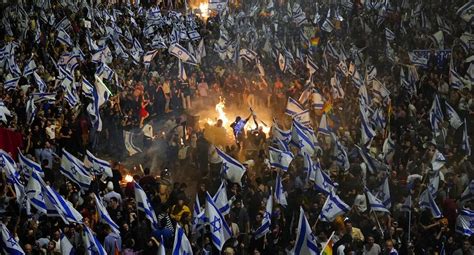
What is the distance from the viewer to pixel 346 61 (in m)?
25.5

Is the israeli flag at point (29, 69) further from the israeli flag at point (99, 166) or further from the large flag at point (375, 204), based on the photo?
the large flag at point (375, 204)

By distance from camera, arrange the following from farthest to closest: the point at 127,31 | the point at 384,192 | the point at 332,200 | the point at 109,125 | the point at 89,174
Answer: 1. the point at 127,31
2. the point at 109,125
3. the point at 89,174
4. the point at 384,192
5. the point at 332,200

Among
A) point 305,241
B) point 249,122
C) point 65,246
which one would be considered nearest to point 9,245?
point 65,246

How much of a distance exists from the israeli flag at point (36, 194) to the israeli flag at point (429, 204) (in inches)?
288

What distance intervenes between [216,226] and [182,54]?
13774 mm

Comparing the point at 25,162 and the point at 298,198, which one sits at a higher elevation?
the point at 25,162

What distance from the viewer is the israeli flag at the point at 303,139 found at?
15914 mm

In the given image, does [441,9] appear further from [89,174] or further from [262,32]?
[89,174]

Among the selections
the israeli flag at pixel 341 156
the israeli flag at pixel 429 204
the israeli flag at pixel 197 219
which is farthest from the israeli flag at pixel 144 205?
the israeli flag at pixel 429 204

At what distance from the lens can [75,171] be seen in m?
14.5

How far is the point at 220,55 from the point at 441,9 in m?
11.0

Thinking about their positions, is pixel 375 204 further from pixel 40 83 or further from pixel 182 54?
pixel 182 54

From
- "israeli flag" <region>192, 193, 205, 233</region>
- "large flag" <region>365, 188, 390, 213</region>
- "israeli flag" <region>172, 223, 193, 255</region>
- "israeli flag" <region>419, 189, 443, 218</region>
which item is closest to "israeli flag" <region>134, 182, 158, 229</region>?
"israeli flag" <region>192, 193, 205, 233</region>

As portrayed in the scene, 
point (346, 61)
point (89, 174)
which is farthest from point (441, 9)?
point (89, 174)
